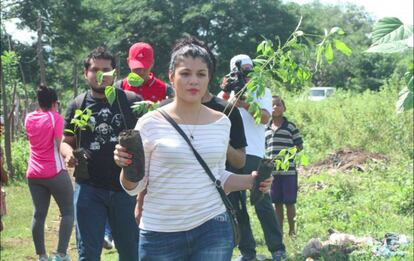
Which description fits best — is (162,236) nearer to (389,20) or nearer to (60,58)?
(389,20)

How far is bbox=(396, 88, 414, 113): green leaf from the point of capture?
50.5 inches

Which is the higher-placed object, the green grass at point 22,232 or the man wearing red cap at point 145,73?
the man wearing red cap at point 145,73

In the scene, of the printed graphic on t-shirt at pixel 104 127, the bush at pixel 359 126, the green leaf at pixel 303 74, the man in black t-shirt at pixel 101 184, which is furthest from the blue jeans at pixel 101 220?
the bush at pixel 359 126

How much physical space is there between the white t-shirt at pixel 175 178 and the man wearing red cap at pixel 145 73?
188cm

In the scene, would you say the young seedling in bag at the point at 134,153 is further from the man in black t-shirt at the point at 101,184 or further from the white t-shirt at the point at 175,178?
the man in black t-shirt at the point at 101,184

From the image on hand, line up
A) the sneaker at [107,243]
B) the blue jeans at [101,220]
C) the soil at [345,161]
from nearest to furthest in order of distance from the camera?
the blue jeans at [101,220]
the sneaker at [107,243]
the soil at [345,161]

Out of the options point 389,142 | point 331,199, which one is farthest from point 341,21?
point 331,199

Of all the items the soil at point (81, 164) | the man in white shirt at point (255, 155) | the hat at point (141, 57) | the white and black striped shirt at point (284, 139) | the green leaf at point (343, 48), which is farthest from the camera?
the white and black striped shirt at point (284, 139)

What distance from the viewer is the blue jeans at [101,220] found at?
411 centimetres

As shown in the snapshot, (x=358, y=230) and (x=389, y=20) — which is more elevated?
(x=389, y=20)

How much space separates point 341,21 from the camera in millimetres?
71250

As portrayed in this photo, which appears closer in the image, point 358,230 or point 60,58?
point 358,230

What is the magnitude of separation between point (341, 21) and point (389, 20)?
7263 cm

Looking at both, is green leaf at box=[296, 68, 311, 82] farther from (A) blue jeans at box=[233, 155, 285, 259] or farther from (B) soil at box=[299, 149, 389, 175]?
(B) soil at box=[299, 149, 389, 175]
